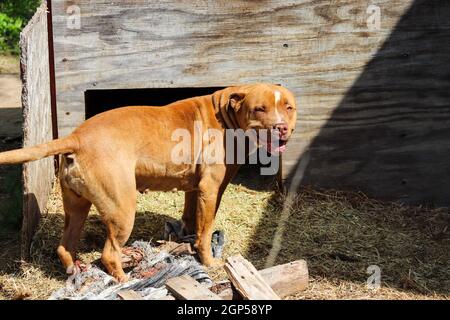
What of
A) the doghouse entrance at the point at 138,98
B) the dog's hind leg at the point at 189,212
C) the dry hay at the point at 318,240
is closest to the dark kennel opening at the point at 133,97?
the doghouse entrance at the point at 138,98

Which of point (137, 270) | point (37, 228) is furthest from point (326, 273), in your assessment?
point (37, 228)

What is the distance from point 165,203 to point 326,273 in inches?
78.7

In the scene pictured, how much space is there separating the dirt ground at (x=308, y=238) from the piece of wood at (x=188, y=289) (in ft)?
2.44

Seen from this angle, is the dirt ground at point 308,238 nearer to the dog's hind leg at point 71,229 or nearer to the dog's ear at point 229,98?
the dog's hind leg at point 71,229

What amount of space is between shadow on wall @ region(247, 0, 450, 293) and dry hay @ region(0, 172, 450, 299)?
2 centimetres

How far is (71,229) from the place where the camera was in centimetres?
644

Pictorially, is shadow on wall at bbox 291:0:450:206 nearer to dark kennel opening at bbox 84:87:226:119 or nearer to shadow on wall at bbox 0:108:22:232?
dark kennel opening at bbox 84:87:226:119

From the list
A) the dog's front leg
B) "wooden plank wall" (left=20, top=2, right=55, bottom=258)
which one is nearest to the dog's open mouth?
the dog's front leg

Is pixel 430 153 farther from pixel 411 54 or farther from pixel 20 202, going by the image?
pixel 20 202

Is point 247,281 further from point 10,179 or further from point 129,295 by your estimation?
point 10,179

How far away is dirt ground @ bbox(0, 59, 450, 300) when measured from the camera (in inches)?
253

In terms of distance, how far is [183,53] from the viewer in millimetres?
7531

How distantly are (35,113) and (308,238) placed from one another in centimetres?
263

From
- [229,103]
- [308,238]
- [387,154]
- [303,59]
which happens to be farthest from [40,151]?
[387,154]
